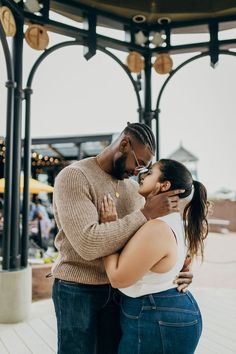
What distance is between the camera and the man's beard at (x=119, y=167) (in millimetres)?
1438

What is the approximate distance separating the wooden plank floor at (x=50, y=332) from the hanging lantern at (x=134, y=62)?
2898 mm

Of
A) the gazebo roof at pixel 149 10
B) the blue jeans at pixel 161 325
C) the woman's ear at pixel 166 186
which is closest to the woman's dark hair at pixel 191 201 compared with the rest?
the woman's ear at pixel 166 186

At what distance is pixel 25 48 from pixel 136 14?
1.29m

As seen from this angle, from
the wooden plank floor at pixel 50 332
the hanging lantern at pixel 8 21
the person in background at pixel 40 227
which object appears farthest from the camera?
the person in background at pixel 40 227

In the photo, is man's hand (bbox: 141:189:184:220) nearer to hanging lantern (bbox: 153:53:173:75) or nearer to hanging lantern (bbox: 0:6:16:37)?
hanging lantern (bbox: 0:6:16:37)

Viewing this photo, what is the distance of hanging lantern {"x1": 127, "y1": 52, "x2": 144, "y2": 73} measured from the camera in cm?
421

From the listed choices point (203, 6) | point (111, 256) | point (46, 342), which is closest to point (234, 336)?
point (46, 342)

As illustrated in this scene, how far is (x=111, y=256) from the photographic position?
1.22 metres

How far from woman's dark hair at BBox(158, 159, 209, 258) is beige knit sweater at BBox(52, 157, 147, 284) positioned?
211mm

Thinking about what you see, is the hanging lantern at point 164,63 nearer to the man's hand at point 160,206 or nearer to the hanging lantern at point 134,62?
the hanging lantern at point 134,62

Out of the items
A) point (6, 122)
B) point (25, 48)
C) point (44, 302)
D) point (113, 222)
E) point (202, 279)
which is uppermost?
point (25, 48)

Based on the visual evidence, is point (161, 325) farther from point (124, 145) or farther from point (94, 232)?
point (124, 145)

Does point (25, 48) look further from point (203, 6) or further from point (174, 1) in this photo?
point (203, 6)

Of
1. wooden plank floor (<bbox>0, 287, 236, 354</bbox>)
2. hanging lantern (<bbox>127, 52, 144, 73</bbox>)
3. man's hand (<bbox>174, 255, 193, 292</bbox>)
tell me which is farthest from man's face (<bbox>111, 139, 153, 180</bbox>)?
hanging lantern (<bbox>127, 52, 144, 73</bbox>)
